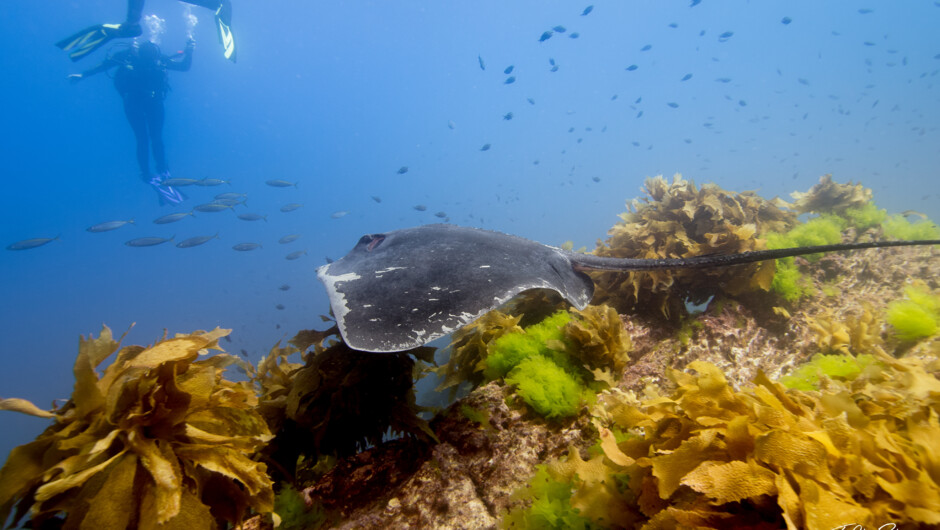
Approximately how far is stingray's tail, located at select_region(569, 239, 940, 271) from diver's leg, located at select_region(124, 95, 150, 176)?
28.6 m

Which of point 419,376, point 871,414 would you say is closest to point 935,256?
point 871,414

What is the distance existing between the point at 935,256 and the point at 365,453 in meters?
7.05

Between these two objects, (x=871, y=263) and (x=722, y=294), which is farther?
(x=871, y=263)

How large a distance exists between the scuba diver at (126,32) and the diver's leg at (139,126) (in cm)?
304

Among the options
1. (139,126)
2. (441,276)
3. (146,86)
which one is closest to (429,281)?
(441,276)

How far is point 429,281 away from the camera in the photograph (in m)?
2.40

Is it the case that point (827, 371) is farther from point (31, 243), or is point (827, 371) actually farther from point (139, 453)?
point (31, 243)

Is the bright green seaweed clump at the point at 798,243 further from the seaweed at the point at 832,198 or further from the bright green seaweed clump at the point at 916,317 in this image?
the bright green seaweed clump at the point at 916,317

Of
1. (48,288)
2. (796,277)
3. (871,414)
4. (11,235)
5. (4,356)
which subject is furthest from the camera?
(11,235)

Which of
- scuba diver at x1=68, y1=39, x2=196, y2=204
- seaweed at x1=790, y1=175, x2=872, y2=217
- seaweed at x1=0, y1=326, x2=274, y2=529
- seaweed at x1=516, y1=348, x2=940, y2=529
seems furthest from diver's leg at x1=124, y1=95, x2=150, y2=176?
seaweed at x1=790, y1=175, x2=872, y2=217

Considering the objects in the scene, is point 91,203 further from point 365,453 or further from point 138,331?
point 365,453

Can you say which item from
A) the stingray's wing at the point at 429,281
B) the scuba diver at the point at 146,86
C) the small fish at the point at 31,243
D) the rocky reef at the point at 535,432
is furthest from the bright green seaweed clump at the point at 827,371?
the scuba diver at the point at 146,86

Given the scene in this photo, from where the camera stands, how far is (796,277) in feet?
12.3

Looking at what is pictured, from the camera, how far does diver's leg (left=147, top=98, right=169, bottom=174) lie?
20.8 m
